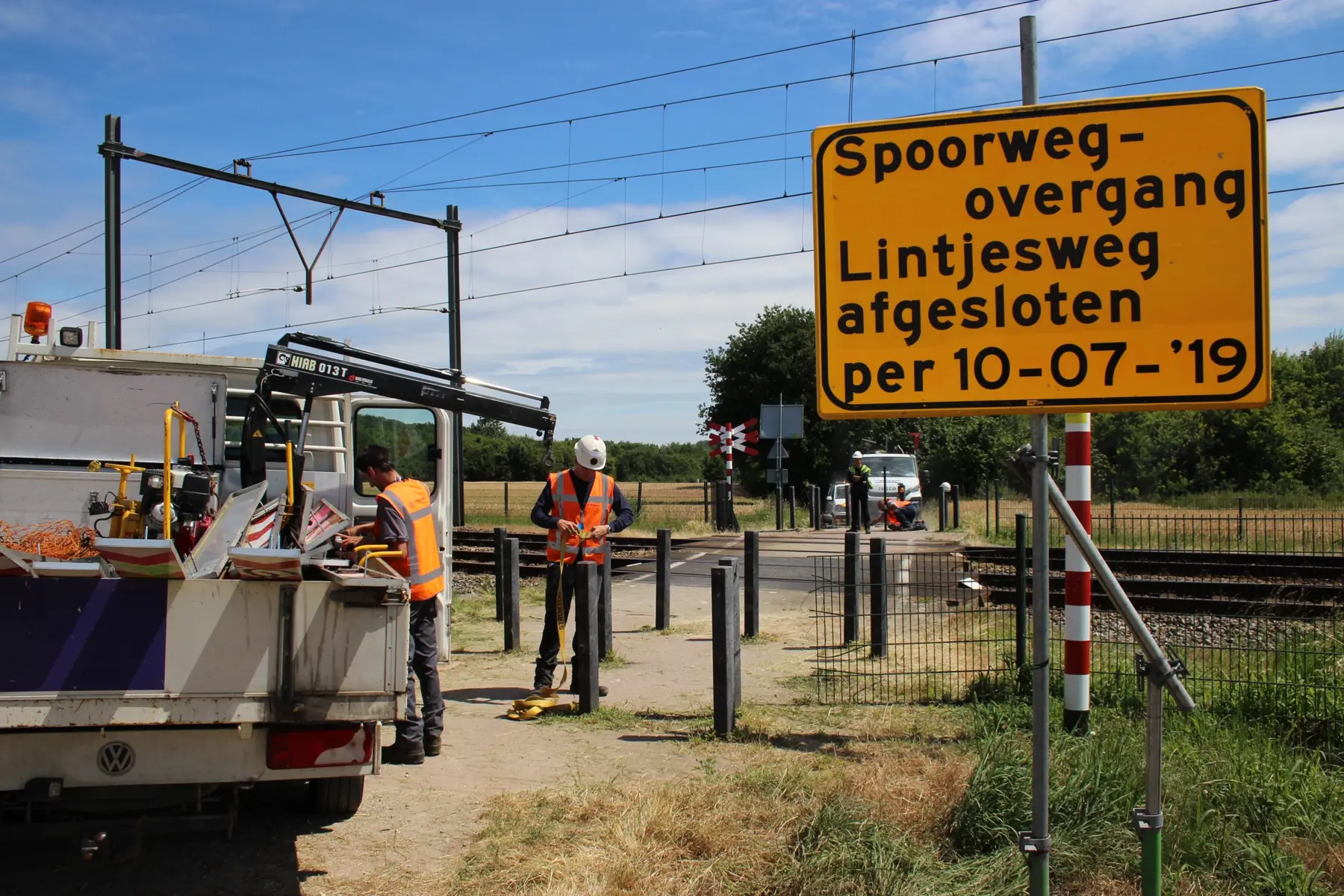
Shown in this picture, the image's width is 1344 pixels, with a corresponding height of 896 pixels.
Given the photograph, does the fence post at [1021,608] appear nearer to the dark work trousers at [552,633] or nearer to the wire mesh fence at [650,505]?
the dark work trousers at [552,633]

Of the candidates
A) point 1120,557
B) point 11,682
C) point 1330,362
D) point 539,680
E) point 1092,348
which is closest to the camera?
point 1092,348

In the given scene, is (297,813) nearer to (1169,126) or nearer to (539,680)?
(539,680)

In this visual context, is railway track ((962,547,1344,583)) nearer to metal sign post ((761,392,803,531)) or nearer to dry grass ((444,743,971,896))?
dry grass ((444,743,971,896))

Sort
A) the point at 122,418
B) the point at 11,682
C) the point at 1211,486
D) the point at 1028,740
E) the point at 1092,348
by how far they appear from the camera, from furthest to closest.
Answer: the point at 1211,486, the point at 122,418, the point at 1028,740, the point at 11,682, the point at 1092,348

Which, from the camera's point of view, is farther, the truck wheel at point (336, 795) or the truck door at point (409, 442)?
the truck door at point (409, 442)

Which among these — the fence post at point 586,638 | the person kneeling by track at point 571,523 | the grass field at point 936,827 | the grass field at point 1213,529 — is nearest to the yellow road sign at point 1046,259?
the grass field at point 936,827

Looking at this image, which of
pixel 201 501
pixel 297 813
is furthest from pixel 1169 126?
pixel 297 813

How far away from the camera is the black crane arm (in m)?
7.04

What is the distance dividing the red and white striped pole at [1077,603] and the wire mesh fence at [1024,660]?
292mm

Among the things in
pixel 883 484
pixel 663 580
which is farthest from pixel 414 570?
pixel 883 484

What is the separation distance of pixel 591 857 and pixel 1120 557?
1350 centimetres

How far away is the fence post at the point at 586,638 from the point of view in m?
7.59

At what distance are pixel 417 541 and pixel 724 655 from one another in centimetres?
196

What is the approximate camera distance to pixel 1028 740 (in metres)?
5.45
